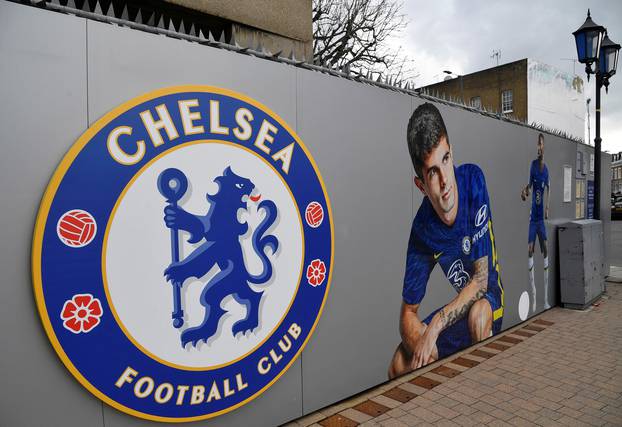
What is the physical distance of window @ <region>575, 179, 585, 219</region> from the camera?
332 inches

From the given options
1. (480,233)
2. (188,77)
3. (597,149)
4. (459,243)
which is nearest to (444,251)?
(459,243)

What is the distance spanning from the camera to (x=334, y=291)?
355 cm

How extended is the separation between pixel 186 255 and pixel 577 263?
7.03m

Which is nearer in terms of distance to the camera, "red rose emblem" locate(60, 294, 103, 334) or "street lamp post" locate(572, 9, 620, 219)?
"red rose emblem" locate(60, 294, 103, 334)

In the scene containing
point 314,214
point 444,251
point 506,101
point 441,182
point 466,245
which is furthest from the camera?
point 506,101

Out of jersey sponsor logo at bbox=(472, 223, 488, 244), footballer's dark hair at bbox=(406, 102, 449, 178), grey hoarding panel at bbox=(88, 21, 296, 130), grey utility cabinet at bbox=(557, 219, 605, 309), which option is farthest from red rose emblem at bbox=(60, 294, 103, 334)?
grey utility cabinet at bbox=(557, 219, 605, 309)

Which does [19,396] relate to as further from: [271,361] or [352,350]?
[352,350]

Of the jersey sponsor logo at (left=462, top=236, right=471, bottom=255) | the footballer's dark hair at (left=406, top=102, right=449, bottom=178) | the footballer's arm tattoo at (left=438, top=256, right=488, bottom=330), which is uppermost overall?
the footballer's dark hair at (left=406, top=102, right=449, bottom=178)

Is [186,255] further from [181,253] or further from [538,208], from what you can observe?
[538,208]

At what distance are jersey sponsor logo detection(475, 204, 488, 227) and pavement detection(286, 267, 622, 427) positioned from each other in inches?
62.5

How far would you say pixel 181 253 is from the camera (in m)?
2.64

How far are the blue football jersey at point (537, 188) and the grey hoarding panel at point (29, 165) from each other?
6503 millimetres

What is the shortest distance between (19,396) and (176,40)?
2195 millimetres

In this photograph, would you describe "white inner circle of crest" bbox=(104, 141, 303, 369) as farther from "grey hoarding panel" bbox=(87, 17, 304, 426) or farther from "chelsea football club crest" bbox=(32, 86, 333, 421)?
"grey hoarding panel" bbox=(87, 17, 304, 426)
